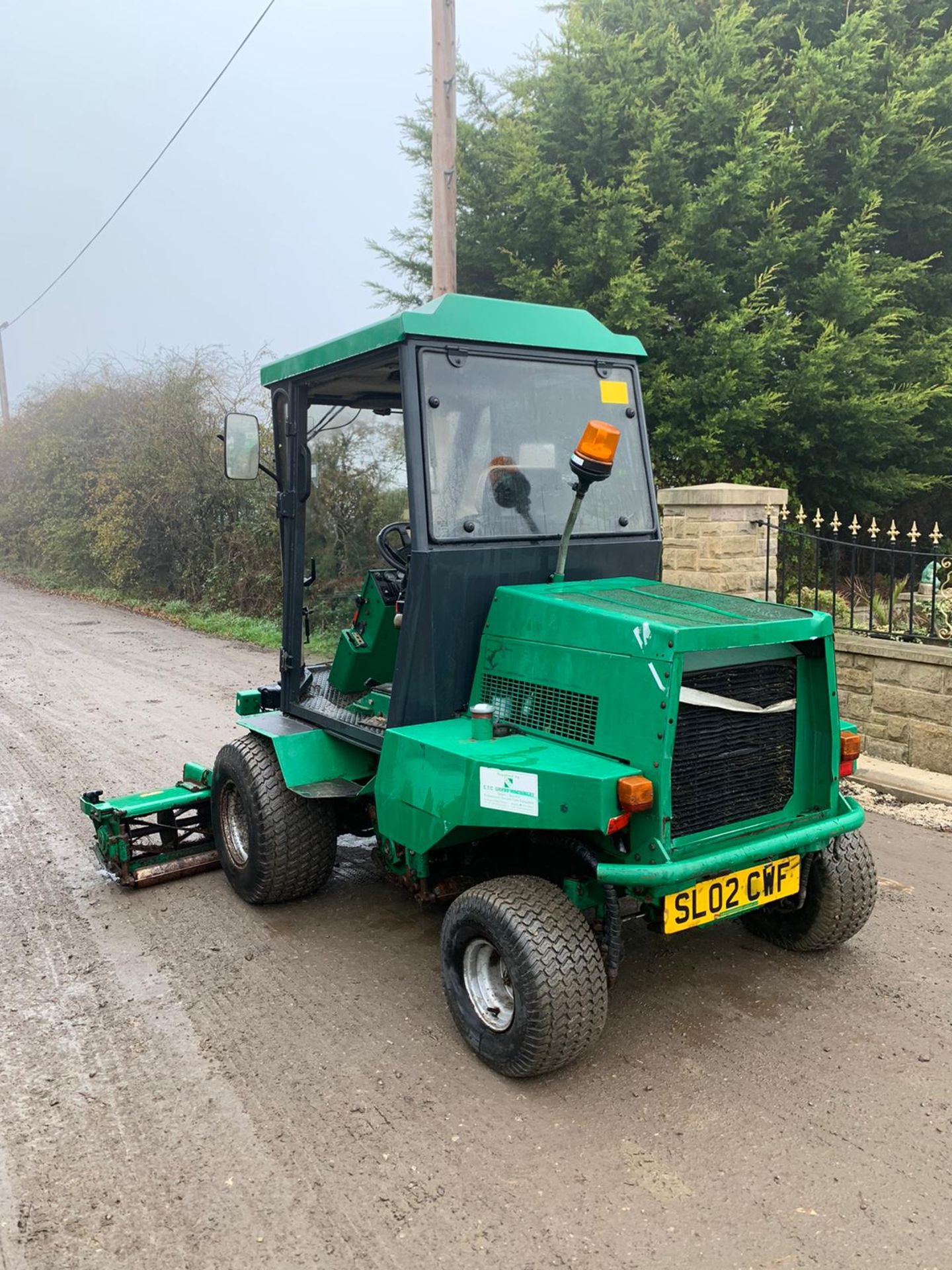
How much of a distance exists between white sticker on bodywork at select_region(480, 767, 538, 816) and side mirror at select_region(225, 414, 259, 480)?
1.90 m

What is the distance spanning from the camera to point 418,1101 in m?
3.02

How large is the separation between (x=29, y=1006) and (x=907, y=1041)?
3201 millimetres

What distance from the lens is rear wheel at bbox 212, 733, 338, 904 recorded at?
4230 millimetres

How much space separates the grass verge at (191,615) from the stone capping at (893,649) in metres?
5.02

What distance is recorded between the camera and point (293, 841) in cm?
426

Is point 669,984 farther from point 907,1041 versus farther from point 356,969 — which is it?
point 356,969

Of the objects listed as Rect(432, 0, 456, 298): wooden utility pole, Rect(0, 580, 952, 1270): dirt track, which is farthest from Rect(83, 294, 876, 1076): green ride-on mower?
Rect(432, 0, 456, 298): wooden utility pole

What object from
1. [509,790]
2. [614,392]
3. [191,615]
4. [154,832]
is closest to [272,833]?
[154,832]

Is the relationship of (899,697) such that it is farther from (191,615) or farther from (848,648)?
(191,615)

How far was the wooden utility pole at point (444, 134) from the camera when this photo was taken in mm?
8812

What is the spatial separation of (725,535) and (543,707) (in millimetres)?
4417

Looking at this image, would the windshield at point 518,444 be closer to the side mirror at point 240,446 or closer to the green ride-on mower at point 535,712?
the green ride-on mower at point 535,712

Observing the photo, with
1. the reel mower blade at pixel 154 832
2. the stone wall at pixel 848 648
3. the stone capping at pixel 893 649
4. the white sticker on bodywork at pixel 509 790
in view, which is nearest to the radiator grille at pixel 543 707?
the white sticker on bodywork at pixel 509 790

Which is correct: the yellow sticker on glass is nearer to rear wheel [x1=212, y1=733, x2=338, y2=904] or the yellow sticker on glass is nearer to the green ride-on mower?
the green ride-on mower
